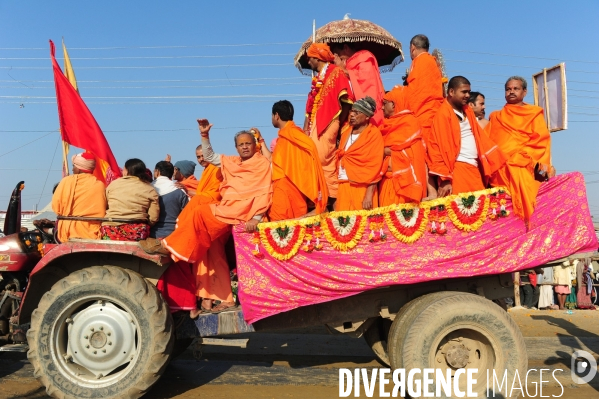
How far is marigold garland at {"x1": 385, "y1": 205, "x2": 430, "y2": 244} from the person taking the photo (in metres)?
4.37

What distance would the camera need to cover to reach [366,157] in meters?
4.64

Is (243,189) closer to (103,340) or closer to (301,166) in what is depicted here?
(301,166)

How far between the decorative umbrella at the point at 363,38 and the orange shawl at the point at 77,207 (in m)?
2.86

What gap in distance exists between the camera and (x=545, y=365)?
6184 mm

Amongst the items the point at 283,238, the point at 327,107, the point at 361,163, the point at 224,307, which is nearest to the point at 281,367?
the point at 224,307

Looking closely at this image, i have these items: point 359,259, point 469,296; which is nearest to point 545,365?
point 469,296

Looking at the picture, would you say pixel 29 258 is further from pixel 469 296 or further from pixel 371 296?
pixel 469 296

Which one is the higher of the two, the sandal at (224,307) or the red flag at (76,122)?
the red flag at (76,122)

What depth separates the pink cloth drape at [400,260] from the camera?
435 cm

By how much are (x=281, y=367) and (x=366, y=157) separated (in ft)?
8.75

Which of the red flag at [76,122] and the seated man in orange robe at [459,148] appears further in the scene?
the red flag at [76,122]

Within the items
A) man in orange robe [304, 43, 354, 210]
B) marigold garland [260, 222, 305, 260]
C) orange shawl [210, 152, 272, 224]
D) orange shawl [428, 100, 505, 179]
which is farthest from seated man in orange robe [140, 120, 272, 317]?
orange shawl [428, 100, 505, 179]

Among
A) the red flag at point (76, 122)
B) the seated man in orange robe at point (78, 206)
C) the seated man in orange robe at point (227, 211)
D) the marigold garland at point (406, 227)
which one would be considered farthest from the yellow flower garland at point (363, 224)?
the red flag at point (76, 122)

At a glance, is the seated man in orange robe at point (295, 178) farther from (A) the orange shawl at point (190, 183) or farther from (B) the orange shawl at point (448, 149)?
(A) the orange shawl at point (190, 183)
